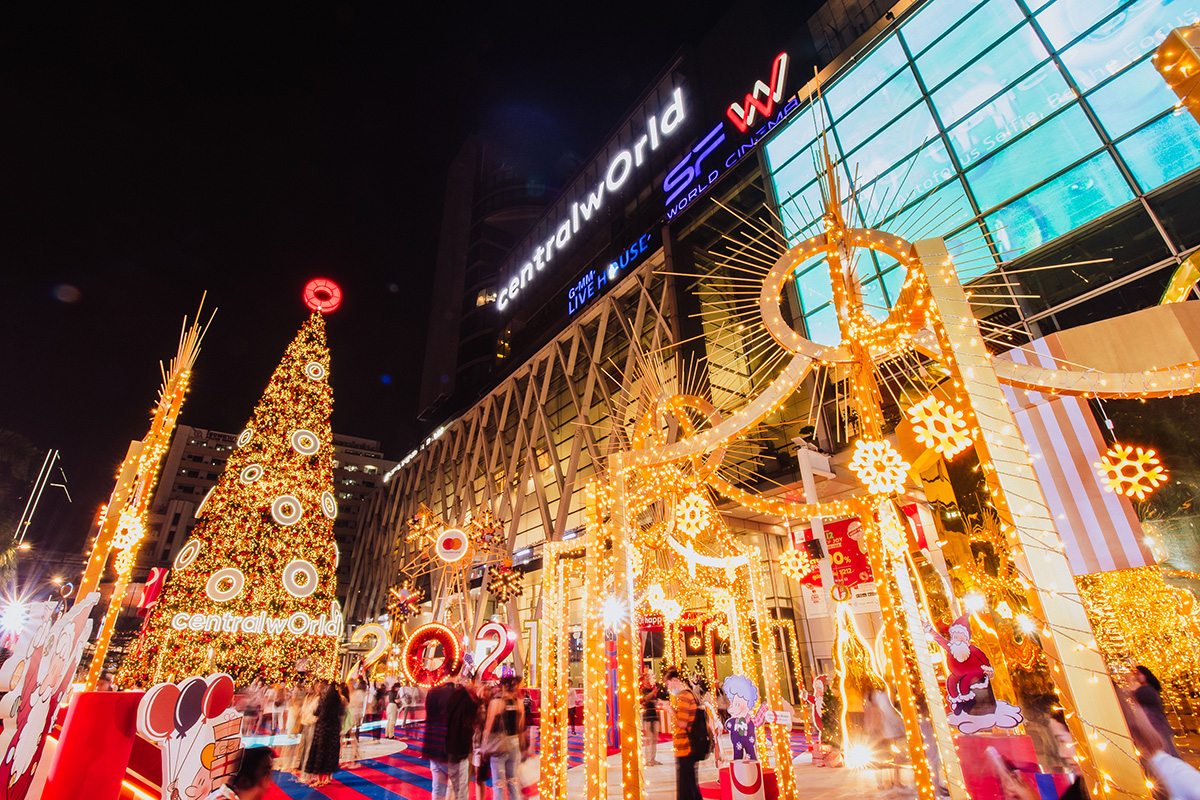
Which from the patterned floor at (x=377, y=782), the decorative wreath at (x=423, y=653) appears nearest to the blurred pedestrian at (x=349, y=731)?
the patterned floor at (x=377, y=782)

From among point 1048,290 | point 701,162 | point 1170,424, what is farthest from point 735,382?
point 1170,424

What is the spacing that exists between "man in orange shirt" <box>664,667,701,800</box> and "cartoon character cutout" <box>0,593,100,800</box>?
17.4 ft

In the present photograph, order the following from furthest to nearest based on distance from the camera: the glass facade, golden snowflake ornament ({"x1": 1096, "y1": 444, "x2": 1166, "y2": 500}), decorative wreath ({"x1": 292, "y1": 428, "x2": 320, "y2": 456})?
1. decorative wreath ({"x1": 292, "y1": 428, "x2": 320, "y2": 456})
2. the glass facade
3. golden snowflake ornament ({"x1": 1096, "y1": 444, "x2": 1166, "y2": 500})

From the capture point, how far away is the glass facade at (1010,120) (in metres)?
10.8

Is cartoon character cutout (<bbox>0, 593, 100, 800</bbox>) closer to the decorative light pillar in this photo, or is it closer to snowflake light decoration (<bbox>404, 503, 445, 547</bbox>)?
the decorative light pillar

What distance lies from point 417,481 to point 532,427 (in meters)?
17.6

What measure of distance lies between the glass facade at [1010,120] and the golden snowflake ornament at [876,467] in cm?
578

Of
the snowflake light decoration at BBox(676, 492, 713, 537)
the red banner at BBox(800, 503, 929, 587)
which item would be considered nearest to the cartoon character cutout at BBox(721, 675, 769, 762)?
the snowflake light decoration at BBox(676, 492, 713, 537)

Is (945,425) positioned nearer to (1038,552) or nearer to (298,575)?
(1038,552)

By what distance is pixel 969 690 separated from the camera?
554cm

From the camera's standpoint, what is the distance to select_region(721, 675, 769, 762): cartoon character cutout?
554cm

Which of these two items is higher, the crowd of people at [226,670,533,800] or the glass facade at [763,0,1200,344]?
the glass facade at [763,0,1200,344]

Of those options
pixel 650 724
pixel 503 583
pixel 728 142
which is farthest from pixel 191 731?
pixel 728 142

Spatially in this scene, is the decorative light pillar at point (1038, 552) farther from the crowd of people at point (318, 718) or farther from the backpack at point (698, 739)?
the crowd of people at point (318, 718)
